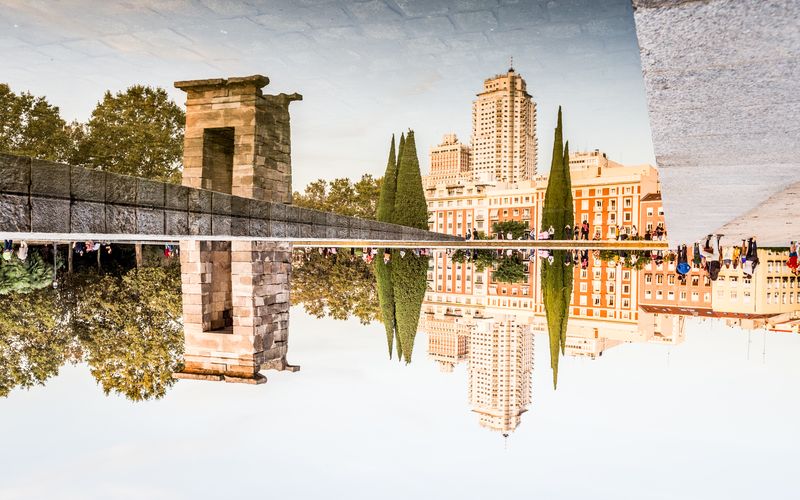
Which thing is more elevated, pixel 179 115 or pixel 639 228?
pixel 179 115

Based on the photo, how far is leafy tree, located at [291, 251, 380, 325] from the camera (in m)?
24.5

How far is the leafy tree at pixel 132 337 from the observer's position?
43.2 feet

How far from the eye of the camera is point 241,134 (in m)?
10.2

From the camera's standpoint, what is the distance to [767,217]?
764cm

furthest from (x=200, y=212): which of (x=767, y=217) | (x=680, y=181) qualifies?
(x=767, y=217)

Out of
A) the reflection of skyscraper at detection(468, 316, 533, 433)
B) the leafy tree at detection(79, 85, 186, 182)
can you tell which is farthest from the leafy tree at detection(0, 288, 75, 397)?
the reflection of skyscraper at detection(468, 316, 533, 433)

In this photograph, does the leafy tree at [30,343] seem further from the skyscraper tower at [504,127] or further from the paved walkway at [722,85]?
the skyscraper tower at [504,127]

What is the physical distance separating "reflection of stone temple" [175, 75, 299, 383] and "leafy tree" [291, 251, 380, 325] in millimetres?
12828

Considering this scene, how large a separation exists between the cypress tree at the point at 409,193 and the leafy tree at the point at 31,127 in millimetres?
20749

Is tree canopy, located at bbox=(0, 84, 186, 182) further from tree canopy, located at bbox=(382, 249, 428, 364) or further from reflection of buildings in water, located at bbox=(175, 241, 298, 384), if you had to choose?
reflection of buildings in water, located at bbox=(175, 241, 298, 384)

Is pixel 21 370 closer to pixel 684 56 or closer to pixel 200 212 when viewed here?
pixel 200 212

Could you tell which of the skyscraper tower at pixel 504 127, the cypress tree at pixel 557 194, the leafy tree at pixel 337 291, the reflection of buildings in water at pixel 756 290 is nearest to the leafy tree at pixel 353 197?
the leafy tree at pixel 337 291

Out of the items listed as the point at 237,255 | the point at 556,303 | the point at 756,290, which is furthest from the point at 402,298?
the point at 756,290

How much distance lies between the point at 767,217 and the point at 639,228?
50.4 meters
